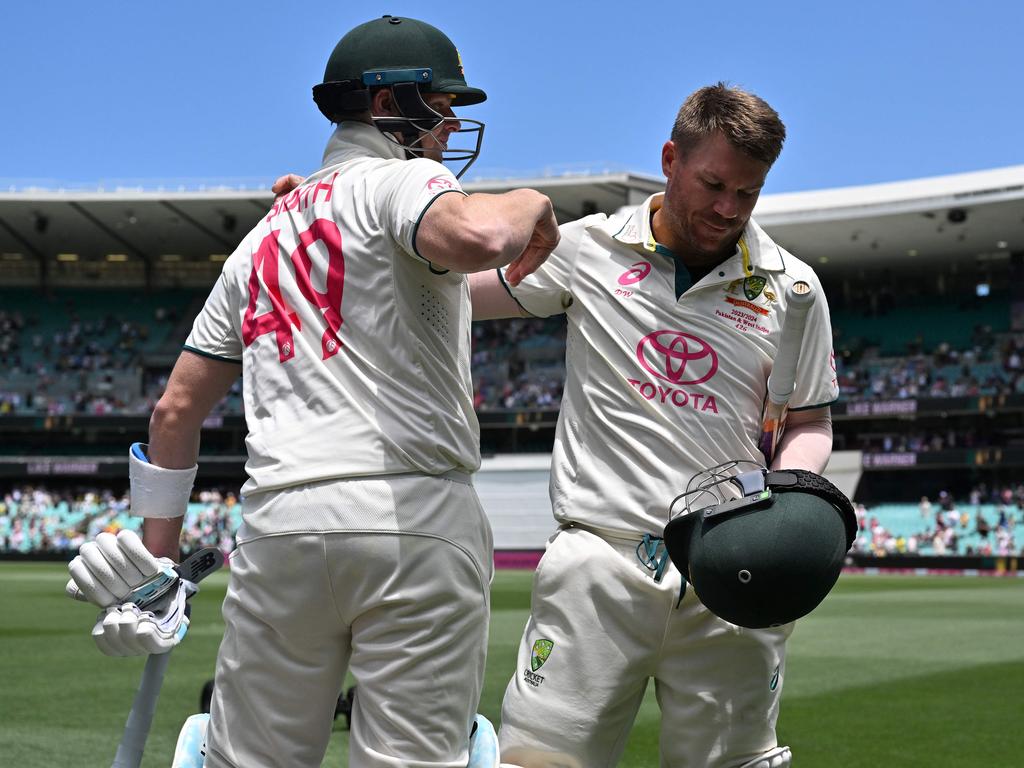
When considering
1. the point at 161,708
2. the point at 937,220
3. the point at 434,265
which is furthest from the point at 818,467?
the point at 937,220

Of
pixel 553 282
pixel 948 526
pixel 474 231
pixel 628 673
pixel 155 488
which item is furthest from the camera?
pixel 948 526

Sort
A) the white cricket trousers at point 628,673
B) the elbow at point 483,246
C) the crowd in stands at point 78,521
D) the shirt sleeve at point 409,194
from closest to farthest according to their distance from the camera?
the elbow at point 483,246 < the shirt sleeve at point 409,194 < the white cricket trousers at point 628,673 < the crowd in stands at point 78,521

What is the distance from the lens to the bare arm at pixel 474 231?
8.50 ft

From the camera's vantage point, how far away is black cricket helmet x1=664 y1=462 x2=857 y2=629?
3137 millimetres

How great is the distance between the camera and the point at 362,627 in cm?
275

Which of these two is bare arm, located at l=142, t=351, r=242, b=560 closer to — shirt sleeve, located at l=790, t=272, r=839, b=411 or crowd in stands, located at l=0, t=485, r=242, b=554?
shirt sleeve, located at l=790, t=272, r=839, b=411

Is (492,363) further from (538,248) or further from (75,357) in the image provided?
(538,248)

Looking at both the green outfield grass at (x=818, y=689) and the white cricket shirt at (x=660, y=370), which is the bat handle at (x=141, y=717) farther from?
the green outfield grass at (x=818, y=689)

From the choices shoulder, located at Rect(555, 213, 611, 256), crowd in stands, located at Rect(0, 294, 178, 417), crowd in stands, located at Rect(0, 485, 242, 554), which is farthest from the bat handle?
crowd in stands, located at Rect(0, 294, 178, 417)

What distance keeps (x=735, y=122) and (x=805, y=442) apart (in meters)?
0.99

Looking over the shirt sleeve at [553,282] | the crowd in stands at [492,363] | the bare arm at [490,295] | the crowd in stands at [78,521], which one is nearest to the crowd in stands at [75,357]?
the crowd in stands at [492,363]

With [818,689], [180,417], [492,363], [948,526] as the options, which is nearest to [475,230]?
→ [180,417]

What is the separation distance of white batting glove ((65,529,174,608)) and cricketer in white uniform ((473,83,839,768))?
3.73 ft

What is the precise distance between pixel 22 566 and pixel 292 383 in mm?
35860
